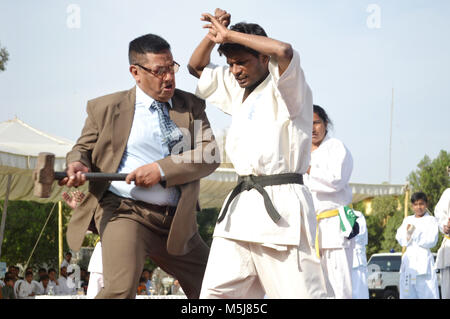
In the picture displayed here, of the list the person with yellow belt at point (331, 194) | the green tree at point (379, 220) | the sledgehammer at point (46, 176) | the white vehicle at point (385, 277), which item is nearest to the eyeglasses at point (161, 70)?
the sledgehammer at point (46, 176)

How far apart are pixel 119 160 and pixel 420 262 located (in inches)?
385

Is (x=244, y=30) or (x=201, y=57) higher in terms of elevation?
(x=244, y=30)

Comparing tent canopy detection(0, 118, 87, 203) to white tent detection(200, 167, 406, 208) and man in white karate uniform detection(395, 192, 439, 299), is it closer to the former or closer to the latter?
white tent detection(200, 167, 406, 208)

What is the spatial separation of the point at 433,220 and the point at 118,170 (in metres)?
9.70

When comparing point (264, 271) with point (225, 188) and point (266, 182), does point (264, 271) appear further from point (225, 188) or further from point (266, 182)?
point (225, 188)

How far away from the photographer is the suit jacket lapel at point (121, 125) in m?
4.59

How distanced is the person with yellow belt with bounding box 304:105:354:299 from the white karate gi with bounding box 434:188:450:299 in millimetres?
3670

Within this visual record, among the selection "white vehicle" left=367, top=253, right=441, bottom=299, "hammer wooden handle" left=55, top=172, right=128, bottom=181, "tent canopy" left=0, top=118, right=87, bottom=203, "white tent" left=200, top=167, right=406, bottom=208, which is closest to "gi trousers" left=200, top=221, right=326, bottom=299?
"hammer wooden handle" left=55, top=172, right=128, bottom=181

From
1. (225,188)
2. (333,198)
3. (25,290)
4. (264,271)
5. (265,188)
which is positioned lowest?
(25,290)

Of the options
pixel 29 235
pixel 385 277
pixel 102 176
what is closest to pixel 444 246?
pixel 102 176

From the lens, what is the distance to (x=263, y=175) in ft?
13.7

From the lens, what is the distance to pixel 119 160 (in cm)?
457
